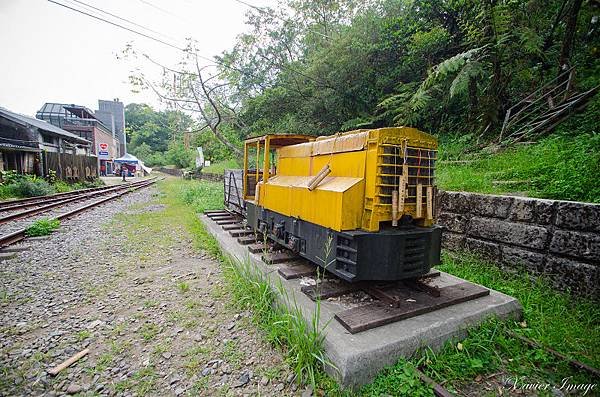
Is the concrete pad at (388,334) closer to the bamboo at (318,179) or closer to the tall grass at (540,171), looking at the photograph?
the bamboo at (318,179)

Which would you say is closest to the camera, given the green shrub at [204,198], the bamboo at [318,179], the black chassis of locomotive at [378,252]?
the black chassis of locomotive at [378,252]

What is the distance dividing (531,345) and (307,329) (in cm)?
220

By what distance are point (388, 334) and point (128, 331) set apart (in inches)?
115

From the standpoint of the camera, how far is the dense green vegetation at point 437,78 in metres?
5.35

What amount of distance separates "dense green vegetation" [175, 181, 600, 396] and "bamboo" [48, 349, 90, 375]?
168 centimetres

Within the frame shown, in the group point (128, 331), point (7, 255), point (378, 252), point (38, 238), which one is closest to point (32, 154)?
point (38, 238)

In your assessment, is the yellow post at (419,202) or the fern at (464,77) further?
the fern at (464,77)

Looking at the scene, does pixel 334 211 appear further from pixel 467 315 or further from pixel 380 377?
pixel 467 315

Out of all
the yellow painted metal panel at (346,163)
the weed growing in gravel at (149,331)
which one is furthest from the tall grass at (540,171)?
the weed growing in gravel at (149,331)

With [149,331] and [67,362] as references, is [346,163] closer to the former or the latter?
[149,331]

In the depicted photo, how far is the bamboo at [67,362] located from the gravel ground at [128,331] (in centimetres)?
5

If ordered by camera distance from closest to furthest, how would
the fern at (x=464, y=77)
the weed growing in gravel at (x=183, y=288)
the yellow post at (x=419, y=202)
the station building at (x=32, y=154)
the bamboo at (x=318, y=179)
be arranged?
the yellow post at (x=419, y=202), the bamboo at (x=318, y=179), the weed growing in gravel at (x=183, y=288), the fern at (x=464, y=77), the station building at (x=32, y=154)

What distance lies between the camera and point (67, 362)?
268 cm

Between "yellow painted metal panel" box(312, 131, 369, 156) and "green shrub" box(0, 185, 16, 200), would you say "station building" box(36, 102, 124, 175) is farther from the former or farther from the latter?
"yellow painted metal panel" box(312, 131, 369, 156)
